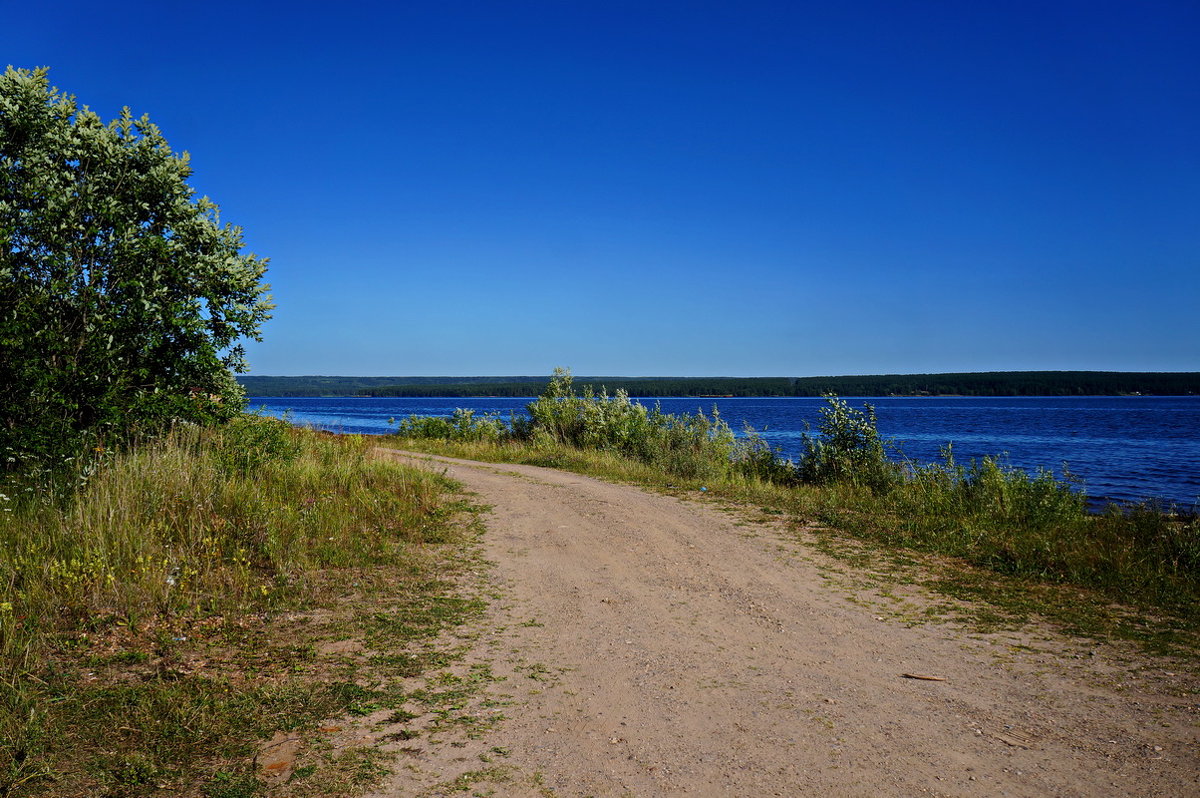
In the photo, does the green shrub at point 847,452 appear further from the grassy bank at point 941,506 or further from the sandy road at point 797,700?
the sandy road at point 797,700

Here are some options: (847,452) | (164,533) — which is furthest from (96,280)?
(847,452)

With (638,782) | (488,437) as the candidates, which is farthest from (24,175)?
(488,437)

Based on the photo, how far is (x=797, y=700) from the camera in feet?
15.5

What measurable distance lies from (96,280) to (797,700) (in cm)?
978

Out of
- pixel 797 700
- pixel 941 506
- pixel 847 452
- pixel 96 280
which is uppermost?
pixel 96 280

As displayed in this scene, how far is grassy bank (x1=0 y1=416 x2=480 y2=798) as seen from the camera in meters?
3.78

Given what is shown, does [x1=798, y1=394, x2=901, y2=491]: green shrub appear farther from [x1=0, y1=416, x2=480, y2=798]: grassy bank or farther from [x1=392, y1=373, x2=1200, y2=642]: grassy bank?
[x1=0, y1=416, x2=480, y2=798]: grassy bank

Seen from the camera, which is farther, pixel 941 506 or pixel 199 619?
pixel 941 506

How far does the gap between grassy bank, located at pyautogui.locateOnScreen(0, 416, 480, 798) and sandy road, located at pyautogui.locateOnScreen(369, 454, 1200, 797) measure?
103 cm

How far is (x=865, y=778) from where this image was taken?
3.70 meters

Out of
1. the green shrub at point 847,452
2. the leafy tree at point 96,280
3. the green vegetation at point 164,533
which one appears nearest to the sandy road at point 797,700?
the green vegetation at point 164,533

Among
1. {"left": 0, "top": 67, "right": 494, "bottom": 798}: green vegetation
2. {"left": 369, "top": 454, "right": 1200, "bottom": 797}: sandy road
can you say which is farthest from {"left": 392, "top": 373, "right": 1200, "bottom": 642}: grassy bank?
{"left": 0, "top": 67, "right": 494, "bottom": 798}: green vegetation

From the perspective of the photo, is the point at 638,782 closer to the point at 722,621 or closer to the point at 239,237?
the point at 722,621

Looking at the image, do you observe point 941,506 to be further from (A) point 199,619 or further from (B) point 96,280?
(B) point 96,280
